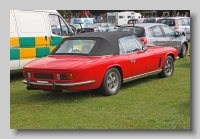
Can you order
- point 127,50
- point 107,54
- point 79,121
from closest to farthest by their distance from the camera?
point 79,121, point 107,54, point 127,50

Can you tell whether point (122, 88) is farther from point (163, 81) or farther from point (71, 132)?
point (71, 132)

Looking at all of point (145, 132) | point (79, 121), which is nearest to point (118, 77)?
point (79, 121)

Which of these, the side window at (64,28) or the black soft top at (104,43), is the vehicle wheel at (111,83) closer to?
the black soft top at (104,43)

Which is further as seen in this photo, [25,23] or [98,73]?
[25,23]

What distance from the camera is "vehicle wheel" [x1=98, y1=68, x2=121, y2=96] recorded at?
275 inches

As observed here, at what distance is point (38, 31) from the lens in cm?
990

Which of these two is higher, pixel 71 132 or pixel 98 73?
pixel 98 73

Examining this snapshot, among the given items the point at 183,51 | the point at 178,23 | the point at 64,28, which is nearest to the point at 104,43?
the point at 64,28

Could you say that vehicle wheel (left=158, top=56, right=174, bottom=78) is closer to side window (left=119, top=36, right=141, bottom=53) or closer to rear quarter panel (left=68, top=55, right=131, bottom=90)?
side window (left=119, top=36, right=141, bottom=53)

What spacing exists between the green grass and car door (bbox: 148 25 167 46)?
3.33 m

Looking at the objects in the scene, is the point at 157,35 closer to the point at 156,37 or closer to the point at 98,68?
the point at 156,37

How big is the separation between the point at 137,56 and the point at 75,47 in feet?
4.72

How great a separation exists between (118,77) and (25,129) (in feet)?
8.83

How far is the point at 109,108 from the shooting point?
20.5 feet
